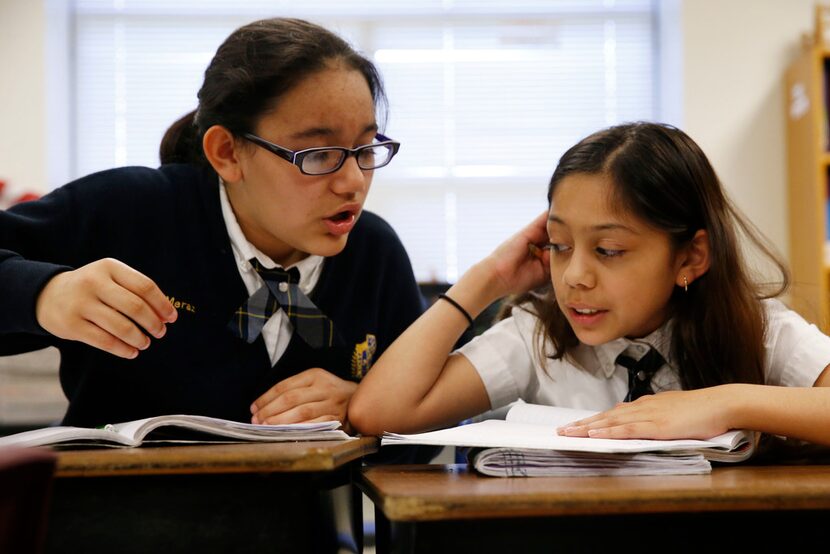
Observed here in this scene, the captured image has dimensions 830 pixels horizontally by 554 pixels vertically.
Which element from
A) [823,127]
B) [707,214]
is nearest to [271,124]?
[707,214]

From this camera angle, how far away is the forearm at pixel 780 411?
938 mm

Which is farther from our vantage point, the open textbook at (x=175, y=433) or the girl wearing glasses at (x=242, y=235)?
the girl wearing glasses at (x=242, y=235)

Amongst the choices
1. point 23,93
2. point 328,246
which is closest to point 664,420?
point 328,246

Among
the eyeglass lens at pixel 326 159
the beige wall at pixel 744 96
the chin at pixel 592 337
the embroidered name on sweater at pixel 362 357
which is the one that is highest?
the beige wall at pixel 744 96

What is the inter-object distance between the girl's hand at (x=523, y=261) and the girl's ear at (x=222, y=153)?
419 millimetres

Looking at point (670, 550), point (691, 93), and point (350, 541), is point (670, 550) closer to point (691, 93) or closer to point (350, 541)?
point (350, 541)

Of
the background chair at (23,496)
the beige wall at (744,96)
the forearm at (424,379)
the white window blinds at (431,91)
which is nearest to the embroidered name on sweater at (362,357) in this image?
the forearm at (424,379)

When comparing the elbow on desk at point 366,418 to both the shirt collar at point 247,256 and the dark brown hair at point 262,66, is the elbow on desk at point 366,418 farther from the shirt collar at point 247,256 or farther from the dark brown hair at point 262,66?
the dark brown hair at point 262,66

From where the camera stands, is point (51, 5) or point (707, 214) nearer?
point (707, 214)

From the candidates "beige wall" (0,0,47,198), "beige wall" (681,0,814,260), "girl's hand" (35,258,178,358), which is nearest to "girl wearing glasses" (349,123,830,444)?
"girl's hand" (35,258,178,358)

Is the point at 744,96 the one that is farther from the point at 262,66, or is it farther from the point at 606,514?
the point at 606,514

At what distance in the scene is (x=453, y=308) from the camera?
131 centimetres

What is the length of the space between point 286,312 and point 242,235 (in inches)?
6.1

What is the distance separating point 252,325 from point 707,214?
678 mm
